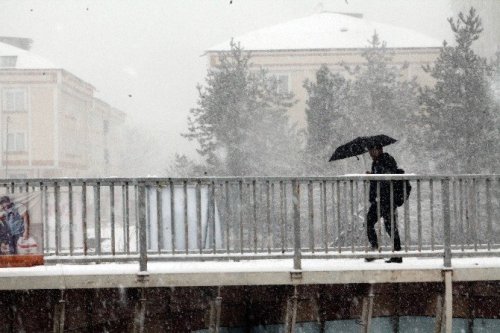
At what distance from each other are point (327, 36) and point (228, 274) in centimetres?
6147

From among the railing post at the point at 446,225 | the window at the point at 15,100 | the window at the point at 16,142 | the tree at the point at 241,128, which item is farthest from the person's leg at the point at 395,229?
the window at the point at 15,100

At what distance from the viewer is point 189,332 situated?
10.5m

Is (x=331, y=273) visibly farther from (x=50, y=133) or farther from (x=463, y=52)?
(x=50, y=133)

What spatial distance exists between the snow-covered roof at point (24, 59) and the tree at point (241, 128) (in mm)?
24453

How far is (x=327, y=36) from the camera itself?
6988cm

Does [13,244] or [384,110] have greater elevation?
[384,110]

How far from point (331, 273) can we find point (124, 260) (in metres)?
2.58

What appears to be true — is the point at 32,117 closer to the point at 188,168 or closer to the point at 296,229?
the point at 188,168

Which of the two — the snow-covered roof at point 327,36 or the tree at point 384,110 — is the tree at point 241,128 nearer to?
the tree at point 384,110

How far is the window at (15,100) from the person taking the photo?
7125cm

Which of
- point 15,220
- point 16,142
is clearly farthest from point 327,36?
point 15,220

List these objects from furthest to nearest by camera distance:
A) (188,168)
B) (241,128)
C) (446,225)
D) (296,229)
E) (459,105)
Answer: (188,168), (241,128), (459,105), (446,225), (296,229)

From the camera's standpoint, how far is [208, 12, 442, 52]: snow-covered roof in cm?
6738

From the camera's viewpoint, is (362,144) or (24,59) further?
(24,59)
